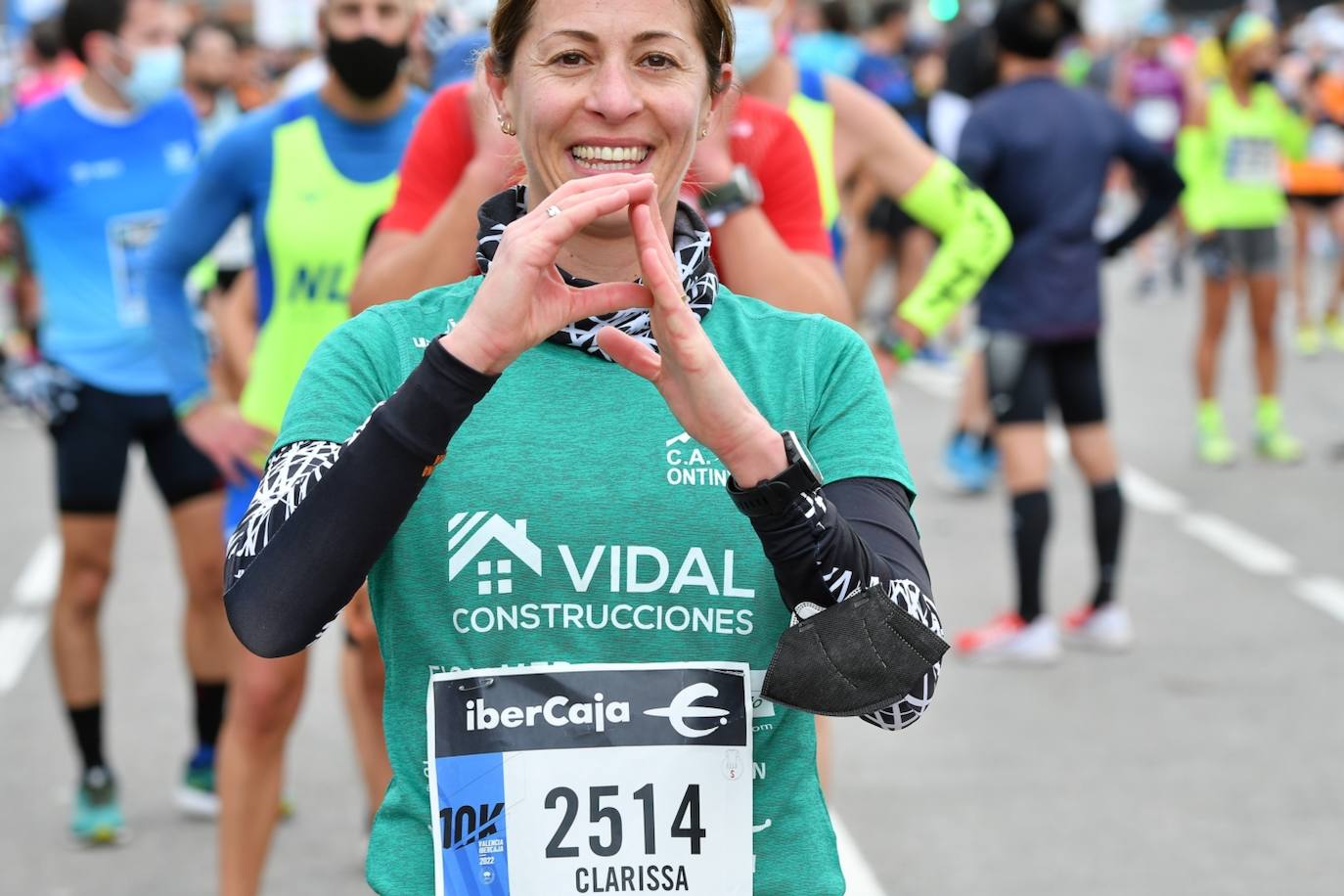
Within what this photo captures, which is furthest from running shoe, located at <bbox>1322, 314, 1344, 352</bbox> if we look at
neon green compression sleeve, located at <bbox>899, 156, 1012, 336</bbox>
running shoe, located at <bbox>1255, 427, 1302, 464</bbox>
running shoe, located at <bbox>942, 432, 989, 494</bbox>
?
neon green compression sleeve, located at <bbox>899, 156, 1012, 336</bbox>

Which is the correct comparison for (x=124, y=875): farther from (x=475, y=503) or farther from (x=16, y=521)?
(x=16, y=521)

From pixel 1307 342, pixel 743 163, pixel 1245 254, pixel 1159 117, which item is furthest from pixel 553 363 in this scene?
pixel 1159 117

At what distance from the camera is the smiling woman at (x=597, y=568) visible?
225 centimetres

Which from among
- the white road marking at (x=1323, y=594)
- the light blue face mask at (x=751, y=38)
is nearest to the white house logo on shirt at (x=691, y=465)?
the light blue face mask at (x=751, y=38)

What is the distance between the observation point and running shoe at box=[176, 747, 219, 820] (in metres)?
5.92

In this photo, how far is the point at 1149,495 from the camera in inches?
404

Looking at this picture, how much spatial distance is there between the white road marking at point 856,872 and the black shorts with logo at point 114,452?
1986 mm

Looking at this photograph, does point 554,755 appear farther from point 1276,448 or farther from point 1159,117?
point 1159,117

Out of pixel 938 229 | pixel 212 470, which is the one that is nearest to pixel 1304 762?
pixel 938 229

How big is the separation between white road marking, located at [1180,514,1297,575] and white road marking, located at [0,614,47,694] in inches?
191

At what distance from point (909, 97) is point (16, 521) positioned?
7014 millimetres

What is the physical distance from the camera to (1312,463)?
428 inches

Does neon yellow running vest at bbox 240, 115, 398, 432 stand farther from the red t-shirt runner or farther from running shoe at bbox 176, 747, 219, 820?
running shoe at bbox 176, 747, 219, 820

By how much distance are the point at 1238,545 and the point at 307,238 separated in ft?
17.7
